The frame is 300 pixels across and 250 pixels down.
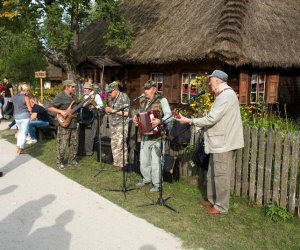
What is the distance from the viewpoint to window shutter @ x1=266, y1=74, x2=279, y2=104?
15227mm

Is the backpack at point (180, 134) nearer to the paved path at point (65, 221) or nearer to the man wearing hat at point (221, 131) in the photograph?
the man wearing hat at point (221, 131)

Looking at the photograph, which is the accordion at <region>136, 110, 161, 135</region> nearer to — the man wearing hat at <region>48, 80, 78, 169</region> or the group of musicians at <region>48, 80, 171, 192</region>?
the group of musicians at <region>48, 80, 171, 192</region>

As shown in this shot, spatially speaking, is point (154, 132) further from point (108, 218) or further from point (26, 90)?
point (26, 90)

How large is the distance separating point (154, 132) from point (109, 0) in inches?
452

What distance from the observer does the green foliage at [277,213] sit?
511 cm

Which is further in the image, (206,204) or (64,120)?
(64,120)

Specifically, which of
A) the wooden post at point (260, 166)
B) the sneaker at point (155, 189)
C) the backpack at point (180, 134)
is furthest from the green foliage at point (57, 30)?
the wooden post at point (260, 166)

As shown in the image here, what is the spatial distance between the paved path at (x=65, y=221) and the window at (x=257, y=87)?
1020 centimetres

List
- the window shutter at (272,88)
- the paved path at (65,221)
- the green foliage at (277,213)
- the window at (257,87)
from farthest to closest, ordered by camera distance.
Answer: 1. the window shutter at (272,88)
2. the window at (257,87)
3. the green foliage at (277,213)
4. the paved path at (65,221)

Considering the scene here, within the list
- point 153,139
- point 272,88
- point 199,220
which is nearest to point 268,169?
point 199,220

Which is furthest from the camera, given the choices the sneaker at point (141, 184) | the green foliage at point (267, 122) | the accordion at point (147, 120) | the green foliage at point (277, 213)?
the green foliage at point (267, 122)

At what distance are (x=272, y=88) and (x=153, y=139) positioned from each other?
35.2 ft

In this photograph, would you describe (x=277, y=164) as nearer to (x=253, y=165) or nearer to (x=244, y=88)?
(x=253, y=165)

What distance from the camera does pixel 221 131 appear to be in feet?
16.6
